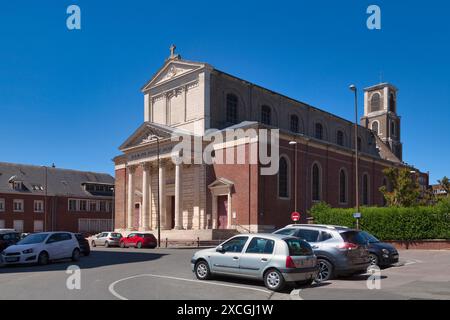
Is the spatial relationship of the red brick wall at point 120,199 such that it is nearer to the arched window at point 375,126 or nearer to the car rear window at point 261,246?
the arched window at point 375,126

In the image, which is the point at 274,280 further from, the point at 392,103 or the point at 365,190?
the point at 392,103

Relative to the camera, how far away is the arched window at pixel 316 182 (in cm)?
4669

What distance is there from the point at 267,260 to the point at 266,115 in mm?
39026

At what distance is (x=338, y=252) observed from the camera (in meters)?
14.4

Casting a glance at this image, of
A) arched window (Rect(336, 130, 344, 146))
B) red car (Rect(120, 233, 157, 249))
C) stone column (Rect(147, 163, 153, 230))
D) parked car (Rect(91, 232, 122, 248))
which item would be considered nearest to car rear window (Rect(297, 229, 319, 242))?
red car (Rect(120, 233, 157, 249))

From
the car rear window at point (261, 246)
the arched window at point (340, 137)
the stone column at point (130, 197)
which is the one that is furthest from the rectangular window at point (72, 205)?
the car rear window at point (261, 246)

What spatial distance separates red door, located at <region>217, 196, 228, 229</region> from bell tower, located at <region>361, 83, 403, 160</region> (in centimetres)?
3771

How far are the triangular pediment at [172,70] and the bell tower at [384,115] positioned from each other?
3653cm

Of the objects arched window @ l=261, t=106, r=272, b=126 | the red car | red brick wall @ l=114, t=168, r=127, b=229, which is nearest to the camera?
the red car

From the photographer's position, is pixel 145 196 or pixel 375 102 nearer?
pixel 145 196

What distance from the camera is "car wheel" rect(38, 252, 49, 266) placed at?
2017cm

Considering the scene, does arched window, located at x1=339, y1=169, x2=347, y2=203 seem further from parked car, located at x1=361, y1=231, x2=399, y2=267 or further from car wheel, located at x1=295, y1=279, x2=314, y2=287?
car wheel, located at x1=295, y1=279, x2=314, y2=287

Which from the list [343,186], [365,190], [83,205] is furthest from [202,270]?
[83,205]

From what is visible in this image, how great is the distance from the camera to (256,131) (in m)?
39.7
